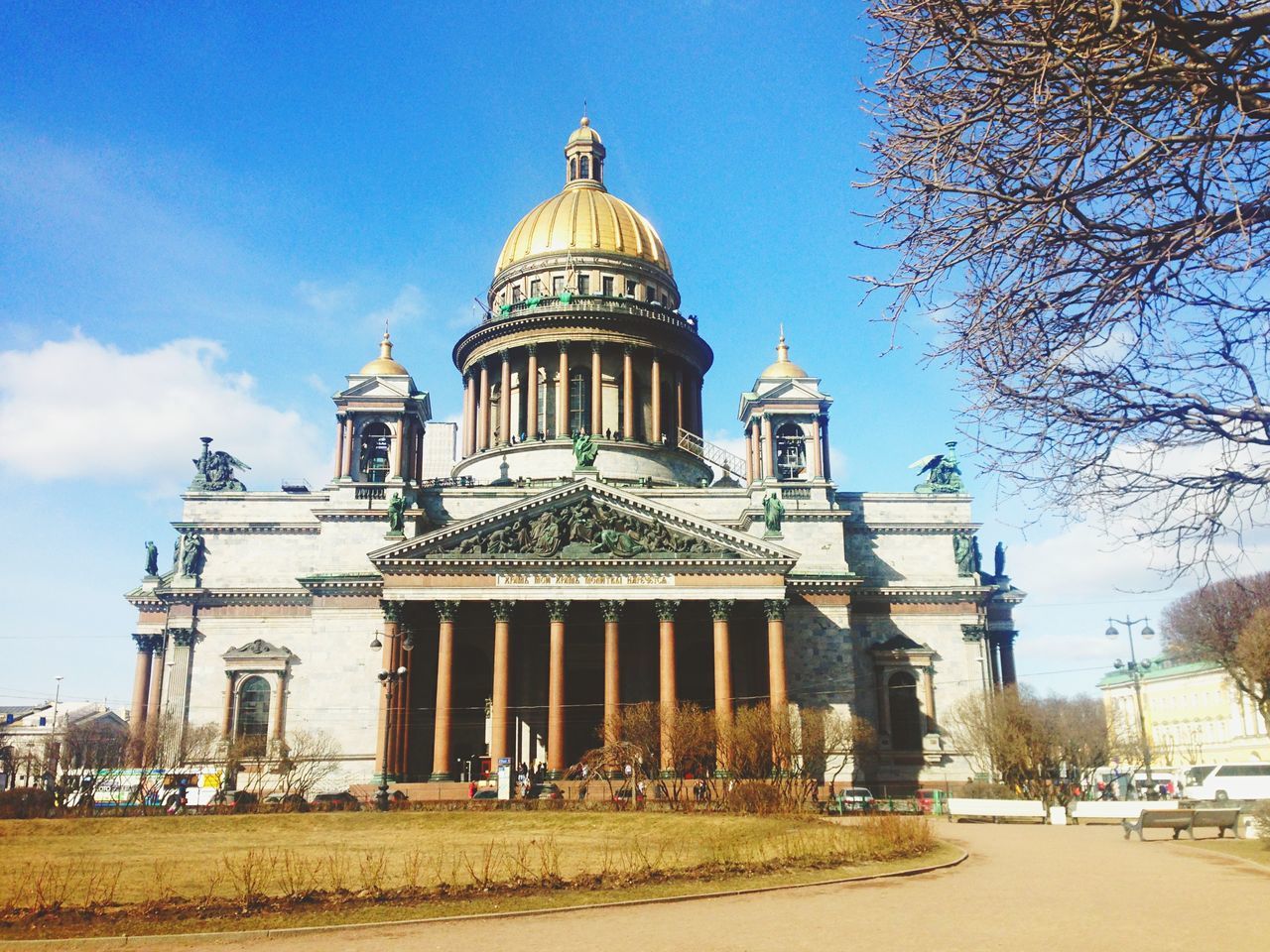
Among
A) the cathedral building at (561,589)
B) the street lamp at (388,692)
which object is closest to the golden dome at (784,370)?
the cathedral building at (561,589)

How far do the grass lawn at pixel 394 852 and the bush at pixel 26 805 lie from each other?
6.89ft

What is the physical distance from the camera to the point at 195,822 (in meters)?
32.9

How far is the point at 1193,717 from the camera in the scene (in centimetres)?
10144

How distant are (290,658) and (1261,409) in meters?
51.8

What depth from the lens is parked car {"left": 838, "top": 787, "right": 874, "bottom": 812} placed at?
132 ft

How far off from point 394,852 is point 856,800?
22630 millimetres

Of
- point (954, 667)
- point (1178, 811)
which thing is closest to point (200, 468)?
point (954, 667)

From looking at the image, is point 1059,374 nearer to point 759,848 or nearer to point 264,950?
point 264,950

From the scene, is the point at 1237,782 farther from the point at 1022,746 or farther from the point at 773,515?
the point at 773,515

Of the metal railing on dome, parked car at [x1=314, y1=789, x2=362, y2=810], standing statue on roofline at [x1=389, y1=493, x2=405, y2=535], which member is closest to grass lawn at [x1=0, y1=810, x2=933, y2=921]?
parked car at [x1=314, y1=789, x2=362, y2=810]

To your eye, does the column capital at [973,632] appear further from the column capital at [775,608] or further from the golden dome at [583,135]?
the golden dome at [583,135]

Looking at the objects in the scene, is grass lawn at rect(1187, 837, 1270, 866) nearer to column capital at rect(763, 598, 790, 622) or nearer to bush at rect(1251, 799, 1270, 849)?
bush at rect(1251, 799, 1270, 849)

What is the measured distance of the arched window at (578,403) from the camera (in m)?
67.9

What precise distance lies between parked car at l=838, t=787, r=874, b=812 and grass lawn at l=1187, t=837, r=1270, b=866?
12635 mm
